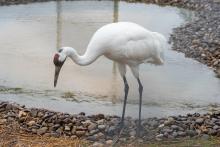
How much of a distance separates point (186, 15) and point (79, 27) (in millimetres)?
2972

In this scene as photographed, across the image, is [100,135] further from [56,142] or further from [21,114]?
[21,114]

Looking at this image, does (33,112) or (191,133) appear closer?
(191,133)

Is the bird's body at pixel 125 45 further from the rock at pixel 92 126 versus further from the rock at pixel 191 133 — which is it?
the rock at pixel 191 133

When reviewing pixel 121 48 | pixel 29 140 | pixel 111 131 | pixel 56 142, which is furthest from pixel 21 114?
pixel 121 48

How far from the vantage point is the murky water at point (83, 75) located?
314 inches

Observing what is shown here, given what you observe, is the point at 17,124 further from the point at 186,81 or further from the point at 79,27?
the point at 79,27

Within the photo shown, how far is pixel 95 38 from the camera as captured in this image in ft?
21.5

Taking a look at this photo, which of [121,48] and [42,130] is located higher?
[121,48]

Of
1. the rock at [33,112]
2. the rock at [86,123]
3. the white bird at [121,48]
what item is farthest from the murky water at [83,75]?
the white bird at [121,48]

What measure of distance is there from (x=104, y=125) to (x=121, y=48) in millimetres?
942

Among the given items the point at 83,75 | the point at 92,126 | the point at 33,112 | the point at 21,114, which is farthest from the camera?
the point at 83,75

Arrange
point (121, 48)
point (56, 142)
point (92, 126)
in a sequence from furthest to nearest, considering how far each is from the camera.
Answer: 1. point (92, 126)
2. point (121, 48)
3. point (56, 142)

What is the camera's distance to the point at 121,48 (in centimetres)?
661

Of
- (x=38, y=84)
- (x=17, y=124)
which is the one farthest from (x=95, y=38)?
(x=38, y=84)
